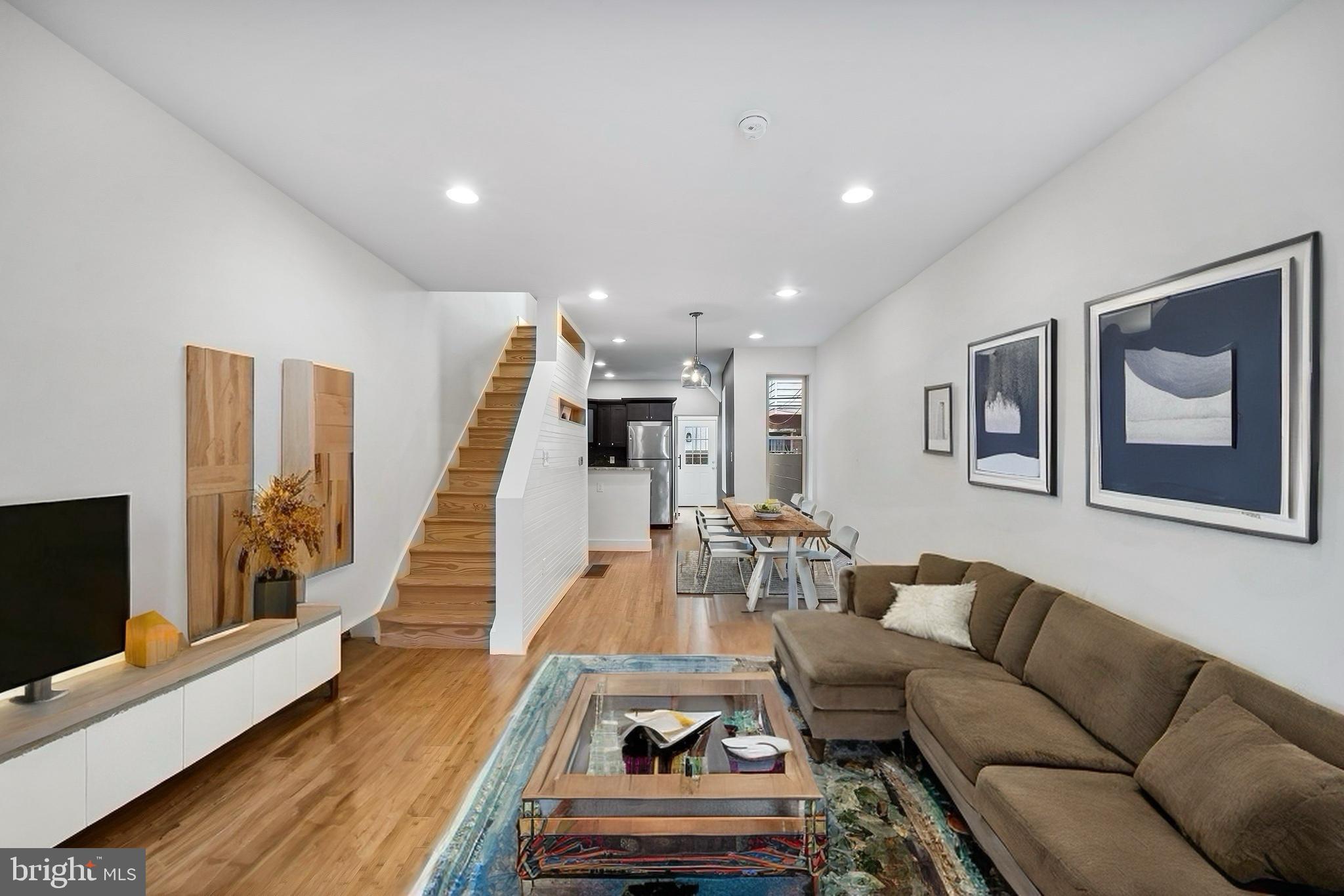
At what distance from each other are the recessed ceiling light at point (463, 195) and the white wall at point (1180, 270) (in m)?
2.93

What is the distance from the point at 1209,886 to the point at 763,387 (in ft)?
23.9

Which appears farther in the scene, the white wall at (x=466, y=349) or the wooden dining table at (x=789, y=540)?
the white wall at (x=466, y=349)

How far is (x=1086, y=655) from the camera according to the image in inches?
85.1

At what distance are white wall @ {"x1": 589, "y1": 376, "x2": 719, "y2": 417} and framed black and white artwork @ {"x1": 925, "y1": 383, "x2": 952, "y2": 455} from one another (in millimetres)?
8084

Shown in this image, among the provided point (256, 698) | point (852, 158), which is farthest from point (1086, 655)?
point (256, 698)

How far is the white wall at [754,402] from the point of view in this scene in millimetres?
8250

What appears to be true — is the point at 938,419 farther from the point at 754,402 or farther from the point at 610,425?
the point at 610,425

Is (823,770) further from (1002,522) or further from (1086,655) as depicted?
(1002,522)

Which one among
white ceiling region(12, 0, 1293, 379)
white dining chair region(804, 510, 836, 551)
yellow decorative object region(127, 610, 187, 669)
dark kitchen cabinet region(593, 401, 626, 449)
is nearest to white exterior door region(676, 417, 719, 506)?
dark kitchen cabinet region(593, 401, 626, 449)

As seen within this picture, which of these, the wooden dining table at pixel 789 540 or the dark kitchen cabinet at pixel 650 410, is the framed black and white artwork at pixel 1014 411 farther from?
the dark kitchen cabinet at pixel 650 410

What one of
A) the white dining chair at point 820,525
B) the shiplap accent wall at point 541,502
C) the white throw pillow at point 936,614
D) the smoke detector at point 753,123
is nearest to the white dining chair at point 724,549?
the white dining chair at point 820,525

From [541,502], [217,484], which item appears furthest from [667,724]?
[541,502]

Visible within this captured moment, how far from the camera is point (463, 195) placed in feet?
10.2

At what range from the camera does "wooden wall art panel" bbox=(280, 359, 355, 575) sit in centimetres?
329
